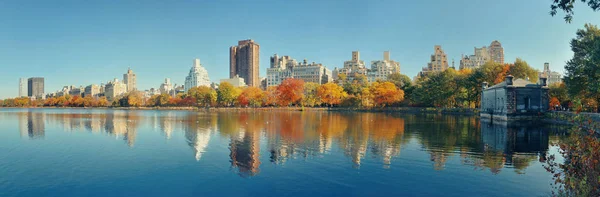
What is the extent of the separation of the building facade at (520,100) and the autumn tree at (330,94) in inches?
1975

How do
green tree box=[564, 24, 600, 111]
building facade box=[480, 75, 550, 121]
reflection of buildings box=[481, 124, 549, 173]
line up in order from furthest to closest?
1. building facade box=[480, 75, 550, 121]
2. green tree box=[564, 24, 600, 111]
3. reflection of buildings box=[481, 124, 549, 173]

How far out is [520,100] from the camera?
44.7 metres

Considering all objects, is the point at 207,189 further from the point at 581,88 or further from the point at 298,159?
the point at 581,88

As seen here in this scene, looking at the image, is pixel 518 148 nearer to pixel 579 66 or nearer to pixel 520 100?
pixel 579 66

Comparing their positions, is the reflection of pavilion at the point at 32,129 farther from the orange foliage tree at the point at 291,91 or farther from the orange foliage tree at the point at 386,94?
the orange foliage tree at the point at 386,94

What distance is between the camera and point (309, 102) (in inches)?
3898

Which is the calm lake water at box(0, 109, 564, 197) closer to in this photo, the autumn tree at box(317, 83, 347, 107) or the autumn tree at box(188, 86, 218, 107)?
the autumn tree at box(317, 83, 347, 107)

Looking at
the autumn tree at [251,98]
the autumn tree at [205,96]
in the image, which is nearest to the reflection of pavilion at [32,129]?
the autumn tree at [251,98]

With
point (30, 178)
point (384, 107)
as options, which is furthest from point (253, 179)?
point (384, 107)

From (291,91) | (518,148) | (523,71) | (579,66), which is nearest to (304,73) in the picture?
(291,91)

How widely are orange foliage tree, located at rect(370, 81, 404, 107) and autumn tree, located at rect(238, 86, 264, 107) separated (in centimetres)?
3704

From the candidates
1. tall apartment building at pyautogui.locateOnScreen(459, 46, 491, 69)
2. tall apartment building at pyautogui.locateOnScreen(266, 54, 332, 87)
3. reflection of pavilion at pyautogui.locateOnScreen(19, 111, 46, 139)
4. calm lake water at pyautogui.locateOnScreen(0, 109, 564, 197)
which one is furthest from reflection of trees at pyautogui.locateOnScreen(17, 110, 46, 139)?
tall apartment building at pyautogui.locateOnScreen(459, 46, 491, 69)

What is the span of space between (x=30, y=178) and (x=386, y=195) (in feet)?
46.5

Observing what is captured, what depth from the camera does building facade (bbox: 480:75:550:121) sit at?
4416 centimetres
